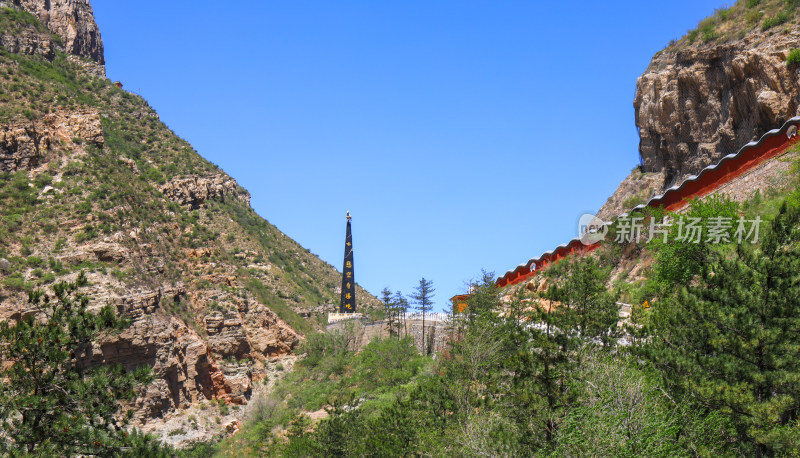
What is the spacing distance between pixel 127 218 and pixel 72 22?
42545 millimetres

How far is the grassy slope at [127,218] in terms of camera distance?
43.5m

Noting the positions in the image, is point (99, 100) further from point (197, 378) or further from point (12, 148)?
point (197, 378)

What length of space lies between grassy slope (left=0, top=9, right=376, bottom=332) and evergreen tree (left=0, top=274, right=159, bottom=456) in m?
28.0

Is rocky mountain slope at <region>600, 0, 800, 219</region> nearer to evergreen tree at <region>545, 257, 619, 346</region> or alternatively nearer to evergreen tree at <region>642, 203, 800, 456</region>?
evergreen tree at <region>545, 257, 619, 346</region>

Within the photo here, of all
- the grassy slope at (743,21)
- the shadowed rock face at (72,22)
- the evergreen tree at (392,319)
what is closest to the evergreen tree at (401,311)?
the evergreen tree at (392,319)

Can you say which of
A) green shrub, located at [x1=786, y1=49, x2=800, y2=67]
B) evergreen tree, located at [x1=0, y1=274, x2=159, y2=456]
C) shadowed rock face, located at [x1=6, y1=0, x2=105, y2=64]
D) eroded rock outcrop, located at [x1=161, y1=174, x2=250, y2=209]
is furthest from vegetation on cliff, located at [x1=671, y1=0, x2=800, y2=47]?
shadowed rock face, located at [x1=6, y1=0, x2=105, y2=64]

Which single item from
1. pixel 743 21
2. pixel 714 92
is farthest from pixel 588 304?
pixel 743 21

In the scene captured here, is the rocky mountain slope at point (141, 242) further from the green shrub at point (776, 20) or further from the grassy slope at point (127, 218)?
the green shrub at point (776, 20)

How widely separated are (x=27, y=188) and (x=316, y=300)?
86.0ft

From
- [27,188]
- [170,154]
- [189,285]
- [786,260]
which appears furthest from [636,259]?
[170,154]

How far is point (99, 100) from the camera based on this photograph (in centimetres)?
7000

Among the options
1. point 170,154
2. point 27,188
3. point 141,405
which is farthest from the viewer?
point 170,154

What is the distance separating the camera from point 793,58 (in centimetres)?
3012

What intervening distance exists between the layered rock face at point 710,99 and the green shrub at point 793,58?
1.19 ft
